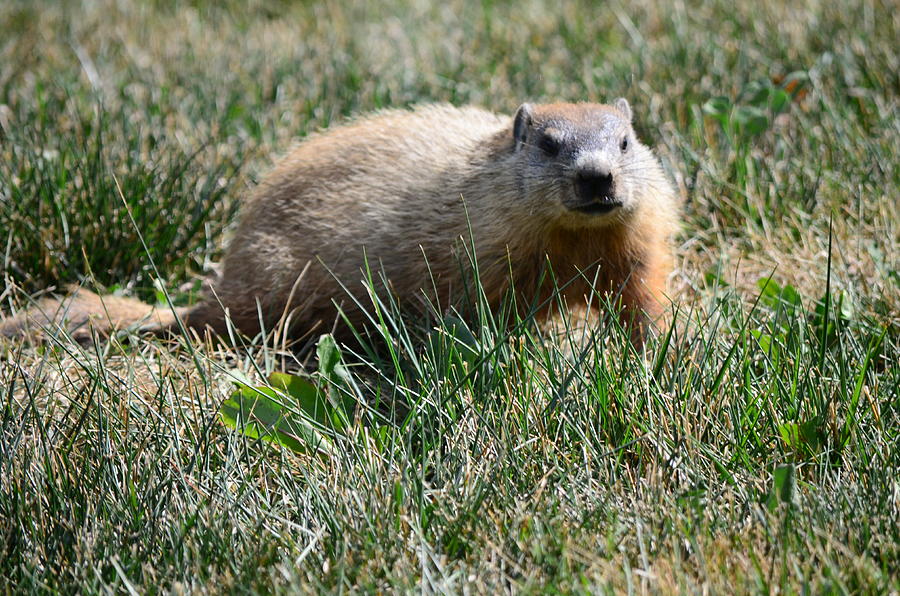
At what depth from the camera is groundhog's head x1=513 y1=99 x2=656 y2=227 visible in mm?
3701

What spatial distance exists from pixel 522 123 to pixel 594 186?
0.51 metres

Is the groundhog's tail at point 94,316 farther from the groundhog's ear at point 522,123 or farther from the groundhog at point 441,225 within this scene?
the groundhog's ear at point 522,123

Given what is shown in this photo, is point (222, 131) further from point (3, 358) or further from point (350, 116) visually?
point (3, 358)

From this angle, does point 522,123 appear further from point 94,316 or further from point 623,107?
point 94,316

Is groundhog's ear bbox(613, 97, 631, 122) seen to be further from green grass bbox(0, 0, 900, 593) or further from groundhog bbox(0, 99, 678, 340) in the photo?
green grass bbox(0, 0, 900, 593)

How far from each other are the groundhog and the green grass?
24cm

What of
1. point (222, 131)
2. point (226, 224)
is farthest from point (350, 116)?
point (226, 224)

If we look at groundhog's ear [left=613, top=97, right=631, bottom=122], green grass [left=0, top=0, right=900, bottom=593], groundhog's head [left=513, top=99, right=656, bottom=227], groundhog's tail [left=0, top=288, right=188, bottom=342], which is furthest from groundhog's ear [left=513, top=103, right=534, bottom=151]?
groundhog's tail [left=0, top=288, right=188, bottom=342]

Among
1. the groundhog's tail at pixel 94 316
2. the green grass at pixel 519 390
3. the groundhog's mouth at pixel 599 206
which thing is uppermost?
the groundhog's mouth at pixel 599 206

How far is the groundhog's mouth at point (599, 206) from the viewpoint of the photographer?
369cm

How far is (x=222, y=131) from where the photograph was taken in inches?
210

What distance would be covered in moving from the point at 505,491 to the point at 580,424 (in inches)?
15.0

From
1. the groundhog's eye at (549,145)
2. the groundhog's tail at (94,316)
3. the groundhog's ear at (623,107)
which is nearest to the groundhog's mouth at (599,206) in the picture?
the groundhog's eye at (549,145)

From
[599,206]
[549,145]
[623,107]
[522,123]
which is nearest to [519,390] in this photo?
[599,206]
